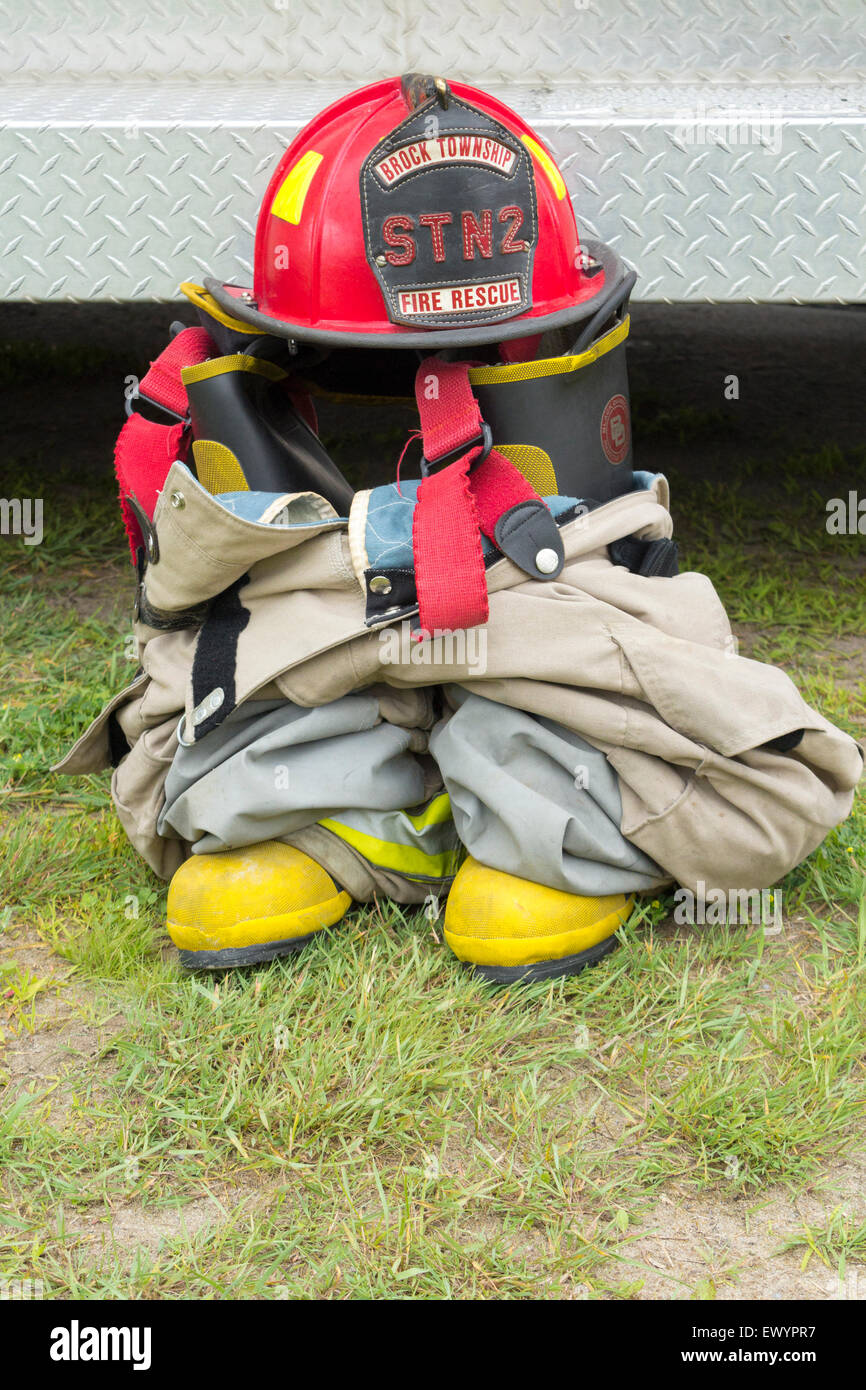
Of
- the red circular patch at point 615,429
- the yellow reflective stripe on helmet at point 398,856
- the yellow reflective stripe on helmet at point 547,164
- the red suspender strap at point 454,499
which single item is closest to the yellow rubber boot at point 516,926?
the yellow reflective stripe on helmet at point 398,856

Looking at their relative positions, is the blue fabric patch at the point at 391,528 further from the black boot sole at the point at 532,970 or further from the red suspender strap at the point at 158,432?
the black boot sole at the point at 532,970

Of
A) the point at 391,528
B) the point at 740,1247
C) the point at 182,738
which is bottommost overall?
the point at 740,1247

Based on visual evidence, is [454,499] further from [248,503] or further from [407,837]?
[407,837]

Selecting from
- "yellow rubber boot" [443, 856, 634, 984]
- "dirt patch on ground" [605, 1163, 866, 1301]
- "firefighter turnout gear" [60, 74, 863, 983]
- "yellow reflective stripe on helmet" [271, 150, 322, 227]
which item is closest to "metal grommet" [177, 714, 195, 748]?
"firefighter turnout gear" [60, 74, 863, 983]

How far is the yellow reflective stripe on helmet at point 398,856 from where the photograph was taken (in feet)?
6.43

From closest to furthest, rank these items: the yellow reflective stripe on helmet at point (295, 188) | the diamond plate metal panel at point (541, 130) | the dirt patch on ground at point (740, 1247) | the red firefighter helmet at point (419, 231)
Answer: the dirt patch on ground at point (740, 1247)
the red firefighter helmet at point (419, 231)
the yellow reflective stripe on helmet at point (295, 188)
the diamond plate metal panel at point (541, 130)

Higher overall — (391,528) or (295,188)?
(295,188)

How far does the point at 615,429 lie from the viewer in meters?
2.08

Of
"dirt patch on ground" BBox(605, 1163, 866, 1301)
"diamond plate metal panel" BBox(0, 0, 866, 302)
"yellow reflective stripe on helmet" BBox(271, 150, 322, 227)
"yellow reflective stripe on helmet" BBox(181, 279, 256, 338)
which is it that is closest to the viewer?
"dirt patch on ground" BBox(605, 1163, 866, 1301)

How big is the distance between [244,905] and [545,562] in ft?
2.14

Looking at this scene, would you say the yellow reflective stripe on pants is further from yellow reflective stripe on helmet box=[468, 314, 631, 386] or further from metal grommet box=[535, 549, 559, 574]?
yellow reflective stripe on helmet box=[468, 314, 631, 386]

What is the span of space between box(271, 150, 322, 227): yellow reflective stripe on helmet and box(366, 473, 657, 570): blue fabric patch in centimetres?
44

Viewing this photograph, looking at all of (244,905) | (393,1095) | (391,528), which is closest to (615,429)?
(391,528)

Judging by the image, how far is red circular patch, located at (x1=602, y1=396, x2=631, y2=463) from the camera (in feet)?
6.74
